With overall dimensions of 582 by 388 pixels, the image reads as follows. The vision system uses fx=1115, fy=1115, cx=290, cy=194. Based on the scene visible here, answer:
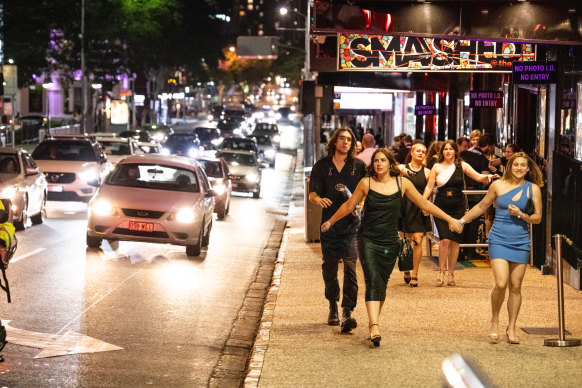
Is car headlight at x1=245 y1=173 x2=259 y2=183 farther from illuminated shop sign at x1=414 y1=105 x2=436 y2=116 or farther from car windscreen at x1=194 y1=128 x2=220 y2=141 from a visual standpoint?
car windscreen at x1=194 y1=128 x2=220 y2=141

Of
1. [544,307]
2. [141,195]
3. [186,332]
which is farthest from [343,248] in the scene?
[141,195]

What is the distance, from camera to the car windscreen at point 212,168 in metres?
26.3

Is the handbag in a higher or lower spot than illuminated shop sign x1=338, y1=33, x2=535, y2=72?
lower

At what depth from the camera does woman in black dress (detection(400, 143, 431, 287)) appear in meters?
13.6

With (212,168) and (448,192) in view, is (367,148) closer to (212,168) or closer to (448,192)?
(448,192)

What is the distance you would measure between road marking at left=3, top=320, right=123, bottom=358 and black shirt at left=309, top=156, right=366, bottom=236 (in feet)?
7.85

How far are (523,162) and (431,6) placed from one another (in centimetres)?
547

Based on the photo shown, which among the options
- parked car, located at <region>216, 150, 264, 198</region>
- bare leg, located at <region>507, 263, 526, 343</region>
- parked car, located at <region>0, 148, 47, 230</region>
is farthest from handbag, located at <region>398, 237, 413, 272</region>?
parked car, located at <region>216, 150, 264, 198</region>

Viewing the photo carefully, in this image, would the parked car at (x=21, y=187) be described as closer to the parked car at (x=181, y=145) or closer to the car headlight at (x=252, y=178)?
the car headlight at (x=252, y=178)

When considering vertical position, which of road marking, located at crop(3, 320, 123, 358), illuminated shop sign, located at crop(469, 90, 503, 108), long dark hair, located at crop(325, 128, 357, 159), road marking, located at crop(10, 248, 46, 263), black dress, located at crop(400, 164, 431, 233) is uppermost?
illuminated shop sign, located at crop(469, 90, 503, 108)

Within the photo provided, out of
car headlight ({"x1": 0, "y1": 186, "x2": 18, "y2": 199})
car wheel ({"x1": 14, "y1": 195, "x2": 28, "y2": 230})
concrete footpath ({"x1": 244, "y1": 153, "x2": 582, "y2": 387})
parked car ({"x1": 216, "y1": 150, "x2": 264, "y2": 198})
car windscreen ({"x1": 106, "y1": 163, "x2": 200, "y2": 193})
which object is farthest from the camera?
parked car ({"x1": 216, "y1": 150, "x2": 264, "y2": 198})

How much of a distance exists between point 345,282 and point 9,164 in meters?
12.2

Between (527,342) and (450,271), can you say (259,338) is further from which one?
(450,271)

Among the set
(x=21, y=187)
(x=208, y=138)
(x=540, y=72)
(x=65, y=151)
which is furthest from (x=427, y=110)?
(x=208, y=138)
